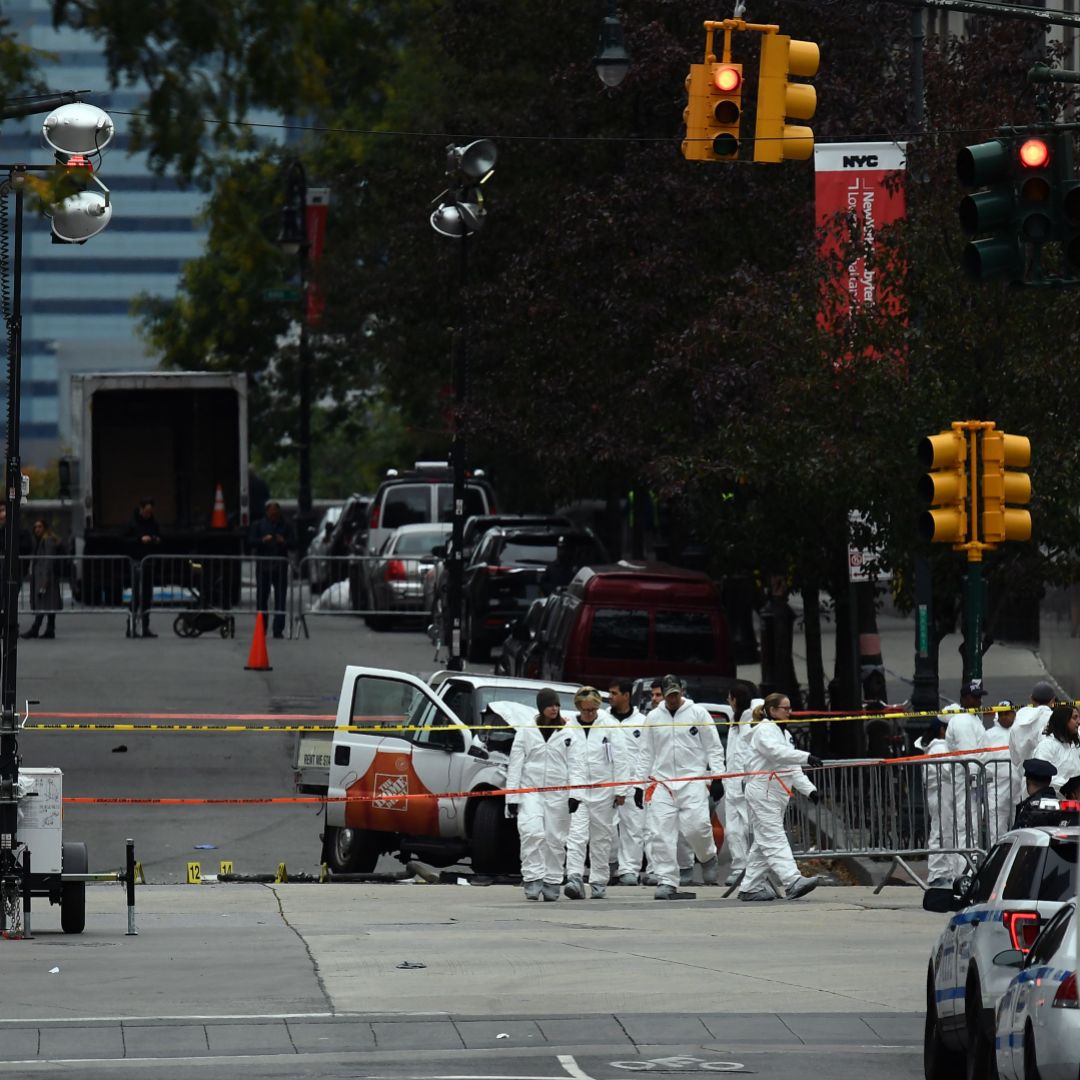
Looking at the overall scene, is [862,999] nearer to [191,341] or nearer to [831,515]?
[831,515]

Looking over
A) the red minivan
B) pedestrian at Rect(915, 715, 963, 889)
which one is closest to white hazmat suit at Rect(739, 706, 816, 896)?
pedestrian at Rect(915, 715, 963, 889)

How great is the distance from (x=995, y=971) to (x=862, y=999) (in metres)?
4.05

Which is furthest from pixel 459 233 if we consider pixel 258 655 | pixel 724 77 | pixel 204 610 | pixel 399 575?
pixel 724 77

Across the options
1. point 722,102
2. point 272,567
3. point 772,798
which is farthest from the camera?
point 272,567

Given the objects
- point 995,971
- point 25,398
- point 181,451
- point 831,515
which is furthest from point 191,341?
point 25,398

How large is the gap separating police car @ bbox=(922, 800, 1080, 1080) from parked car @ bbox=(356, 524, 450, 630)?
1086 inches

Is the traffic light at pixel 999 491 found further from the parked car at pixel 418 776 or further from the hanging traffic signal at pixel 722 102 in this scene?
the parked car at pixel 418 776

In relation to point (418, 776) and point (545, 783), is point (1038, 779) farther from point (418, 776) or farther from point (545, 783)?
point (418, 776)

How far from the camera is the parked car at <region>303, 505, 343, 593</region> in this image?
39.9 meters

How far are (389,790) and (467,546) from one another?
695 inches

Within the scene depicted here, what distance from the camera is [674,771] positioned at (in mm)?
19891

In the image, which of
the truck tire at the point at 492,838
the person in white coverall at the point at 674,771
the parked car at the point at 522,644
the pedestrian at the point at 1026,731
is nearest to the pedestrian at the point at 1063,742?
the pedestrian at the point at 1026,731

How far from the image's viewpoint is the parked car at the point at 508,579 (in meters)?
33.8

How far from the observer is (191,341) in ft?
220
